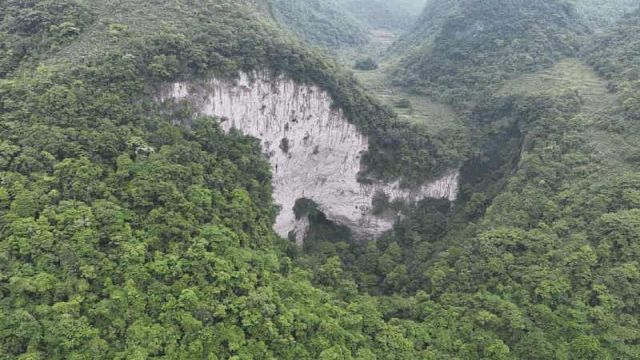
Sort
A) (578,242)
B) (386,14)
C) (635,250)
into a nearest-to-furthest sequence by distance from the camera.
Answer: (635,250), (578,242), (386,14)

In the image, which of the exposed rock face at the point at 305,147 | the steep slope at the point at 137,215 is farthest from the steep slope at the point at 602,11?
the steep slope at the point at 137,215

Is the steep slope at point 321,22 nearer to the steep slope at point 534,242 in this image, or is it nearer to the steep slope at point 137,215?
the steep slope at point 534,242

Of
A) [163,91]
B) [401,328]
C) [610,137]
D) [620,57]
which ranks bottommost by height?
[401,328]

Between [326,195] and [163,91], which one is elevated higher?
[163,91]

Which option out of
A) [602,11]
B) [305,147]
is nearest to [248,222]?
[305,147]

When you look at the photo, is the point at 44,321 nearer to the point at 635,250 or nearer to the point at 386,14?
the point at 635,250

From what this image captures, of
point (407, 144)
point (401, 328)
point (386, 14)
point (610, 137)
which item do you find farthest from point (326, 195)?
point (386, 14)

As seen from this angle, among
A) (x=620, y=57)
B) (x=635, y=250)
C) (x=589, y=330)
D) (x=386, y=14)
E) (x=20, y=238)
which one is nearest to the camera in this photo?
(x=20, y=238)

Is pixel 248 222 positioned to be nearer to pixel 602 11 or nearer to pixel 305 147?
pixel 305 147
